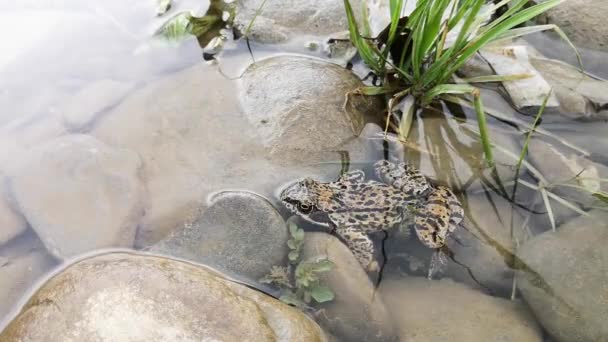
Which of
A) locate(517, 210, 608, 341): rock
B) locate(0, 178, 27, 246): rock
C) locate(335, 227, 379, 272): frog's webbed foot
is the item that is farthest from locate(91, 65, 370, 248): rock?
locate(517, 210, 608, 341): rock

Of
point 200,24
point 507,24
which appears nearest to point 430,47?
point 507,24

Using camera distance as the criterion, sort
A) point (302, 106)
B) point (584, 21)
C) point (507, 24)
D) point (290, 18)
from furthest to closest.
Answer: point (290, 18) < point (584, 21) < point (302, 106) < point (507, 24)

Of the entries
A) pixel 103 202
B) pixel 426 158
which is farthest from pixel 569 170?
pixel 103 202

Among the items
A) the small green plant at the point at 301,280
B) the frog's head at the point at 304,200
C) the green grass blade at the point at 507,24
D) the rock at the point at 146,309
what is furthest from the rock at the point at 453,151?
the rock at the point at 146,309

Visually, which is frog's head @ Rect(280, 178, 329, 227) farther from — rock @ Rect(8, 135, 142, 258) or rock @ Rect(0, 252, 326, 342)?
rock @ Rect(8, 135, 142, 258)

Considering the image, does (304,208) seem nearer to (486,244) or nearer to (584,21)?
(486,244)
